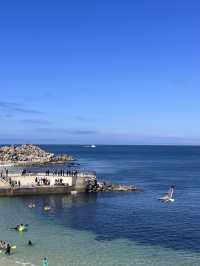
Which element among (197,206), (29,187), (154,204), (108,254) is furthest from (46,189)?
(108,254)

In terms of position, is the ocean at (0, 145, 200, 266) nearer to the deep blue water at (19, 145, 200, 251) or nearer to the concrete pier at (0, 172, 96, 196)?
the deep blue water at (19, 145, 200, 251)

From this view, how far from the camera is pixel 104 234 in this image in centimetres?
5816

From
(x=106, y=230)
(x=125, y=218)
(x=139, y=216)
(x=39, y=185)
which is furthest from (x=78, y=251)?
(x=39, y=185)

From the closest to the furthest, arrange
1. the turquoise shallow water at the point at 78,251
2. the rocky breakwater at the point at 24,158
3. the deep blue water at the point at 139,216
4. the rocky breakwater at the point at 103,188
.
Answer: the turquoise shallow water at the point at 78,251 → the deep blue water at the point at 139,216 → the rocky breakwater at the point at 103,188 → the rocky breakwater at the point at 24,158

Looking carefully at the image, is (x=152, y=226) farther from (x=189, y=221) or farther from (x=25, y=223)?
(x=25, y=223)

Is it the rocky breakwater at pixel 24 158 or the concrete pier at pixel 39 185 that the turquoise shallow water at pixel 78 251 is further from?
the rocky breakwater at pixel 24 158

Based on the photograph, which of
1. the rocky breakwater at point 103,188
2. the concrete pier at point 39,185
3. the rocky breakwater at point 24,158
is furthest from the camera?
the rocky breakwater at point 24,158

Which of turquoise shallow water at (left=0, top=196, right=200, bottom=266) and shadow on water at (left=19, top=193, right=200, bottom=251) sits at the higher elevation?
shadow on water at (left=19, top=193, right=200, bottom=251)

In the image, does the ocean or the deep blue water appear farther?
the deep blue water

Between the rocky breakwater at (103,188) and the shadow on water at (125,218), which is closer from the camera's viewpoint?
the shadow on water at (125,218)

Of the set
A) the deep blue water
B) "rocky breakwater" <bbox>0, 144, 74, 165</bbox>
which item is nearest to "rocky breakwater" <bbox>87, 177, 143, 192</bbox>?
the deep blue water

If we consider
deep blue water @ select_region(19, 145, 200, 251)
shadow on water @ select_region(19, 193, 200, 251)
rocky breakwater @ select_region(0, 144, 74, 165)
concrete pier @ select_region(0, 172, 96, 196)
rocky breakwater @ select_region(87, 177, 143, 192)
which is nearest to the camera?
shadow on water @ select_region(19, 193, 200, 251)

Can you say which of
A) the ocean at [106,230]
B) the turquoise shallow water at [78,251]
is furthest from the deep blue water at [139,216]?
the turquoise shallow water at [78,251]

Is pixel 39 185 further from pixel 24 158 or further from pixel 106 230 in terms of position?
pixel 24 158
